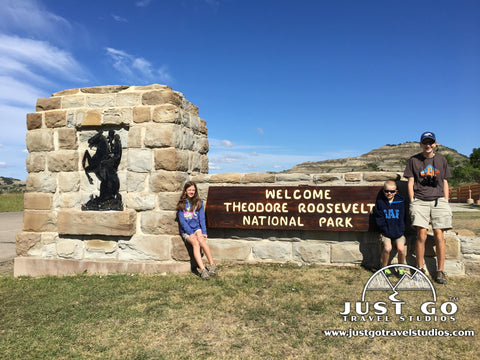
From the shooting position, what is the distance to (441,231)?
4586 mm

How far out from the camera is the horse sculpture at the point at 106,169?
17.5ft

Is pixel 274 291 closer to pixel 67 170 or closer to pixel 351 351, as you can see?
pixel 351 351

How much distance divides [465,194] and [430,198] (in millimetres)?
25113

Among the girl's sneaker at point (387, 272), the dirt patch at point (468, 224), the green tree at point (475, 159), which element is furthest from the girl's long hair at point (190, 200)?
the green tree at point (475, 159)

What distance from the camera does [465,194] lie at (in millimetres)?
25266

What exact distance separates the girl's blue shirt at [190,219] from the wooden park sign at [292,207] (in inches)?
11.6

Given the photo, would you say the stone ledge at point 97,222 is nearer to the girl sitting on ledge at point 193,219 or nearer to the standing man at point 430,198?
the girl sitting on ledge at point 193,219

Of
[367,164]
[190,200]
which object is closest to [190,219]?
[190,200]

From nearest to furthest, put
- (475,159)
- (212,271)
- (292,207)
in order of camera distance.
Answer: (212,271) → (292,207) → (475,159)

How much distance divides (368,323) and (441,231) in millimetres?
2083

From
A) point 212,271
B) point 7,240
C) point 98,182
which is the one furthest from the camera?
point 7,240

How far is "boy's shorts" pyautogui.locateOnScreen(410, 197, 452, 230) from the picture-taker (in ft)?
14.9

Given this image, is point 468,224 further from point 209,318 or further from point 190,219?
point 209,318

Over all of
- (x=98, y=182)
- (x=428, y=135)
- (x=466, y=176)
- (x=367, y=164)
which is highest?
(x=367, y=164)
